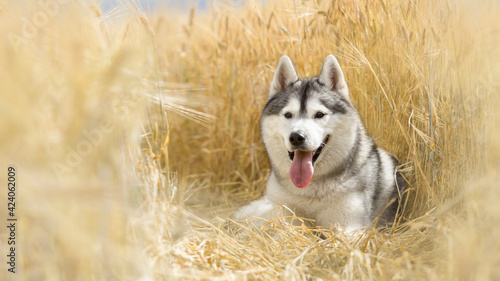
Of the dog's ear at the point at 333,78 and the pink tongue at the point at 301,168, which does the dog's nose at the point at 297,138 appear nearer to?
the pink tongue at the point at 301,168

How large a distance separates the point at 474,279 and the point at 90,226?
1722 mm

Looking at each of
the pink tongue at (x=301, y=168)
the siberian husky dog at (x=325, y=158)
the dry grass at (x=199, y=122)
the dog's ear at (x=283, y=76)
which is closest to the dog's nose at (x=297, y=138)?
the siberian husky dog at (x=325, y=158)

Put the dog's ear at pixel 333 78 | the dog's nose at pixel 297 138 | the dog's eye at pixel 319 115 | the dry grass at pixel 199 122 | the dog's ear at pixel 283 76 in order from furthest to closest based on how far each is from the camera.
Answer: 1. the dog's ear at pixel 283 76
2. the dog's ear at pixel 333 78
3. the dog's eye at pixel 319 115
4. the dog's nose at pixel 297 138
5. the dry grass at pixel 199 122

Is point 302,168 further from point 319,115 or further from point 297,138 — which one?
point 319,115

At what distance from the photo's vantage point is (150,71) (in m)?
2.73

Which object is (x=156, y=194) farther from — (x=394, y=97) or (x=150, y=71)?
(x=394, y=97)

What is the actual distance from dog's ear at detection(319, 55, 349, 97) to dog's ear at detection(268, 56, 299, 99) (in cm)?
27

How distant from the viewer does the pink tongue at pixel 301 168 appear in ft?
10.7

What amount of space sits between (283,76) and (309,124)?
70 cm

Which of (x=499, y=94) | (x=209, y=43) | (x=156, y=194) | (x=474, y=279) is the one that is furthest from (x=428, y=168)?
(x=209, y=43)

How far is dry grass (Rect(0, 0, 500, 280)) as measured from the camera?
70.6 inches

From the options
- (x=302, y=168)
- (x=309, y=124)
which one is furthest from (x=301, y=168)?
(x=309, y=124)

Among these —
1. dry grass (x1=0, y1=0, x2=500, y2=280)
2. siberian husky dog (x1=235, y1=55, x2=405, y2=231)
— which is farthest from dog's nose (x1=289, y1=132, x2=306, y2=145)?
dry grass (x1=0, y1=0, x2=500, y2=280)

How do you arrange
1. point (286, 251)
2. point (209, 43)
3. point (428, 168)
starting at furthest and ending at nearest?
point (209, 43) < point (428, 168) < point (286, 251)
